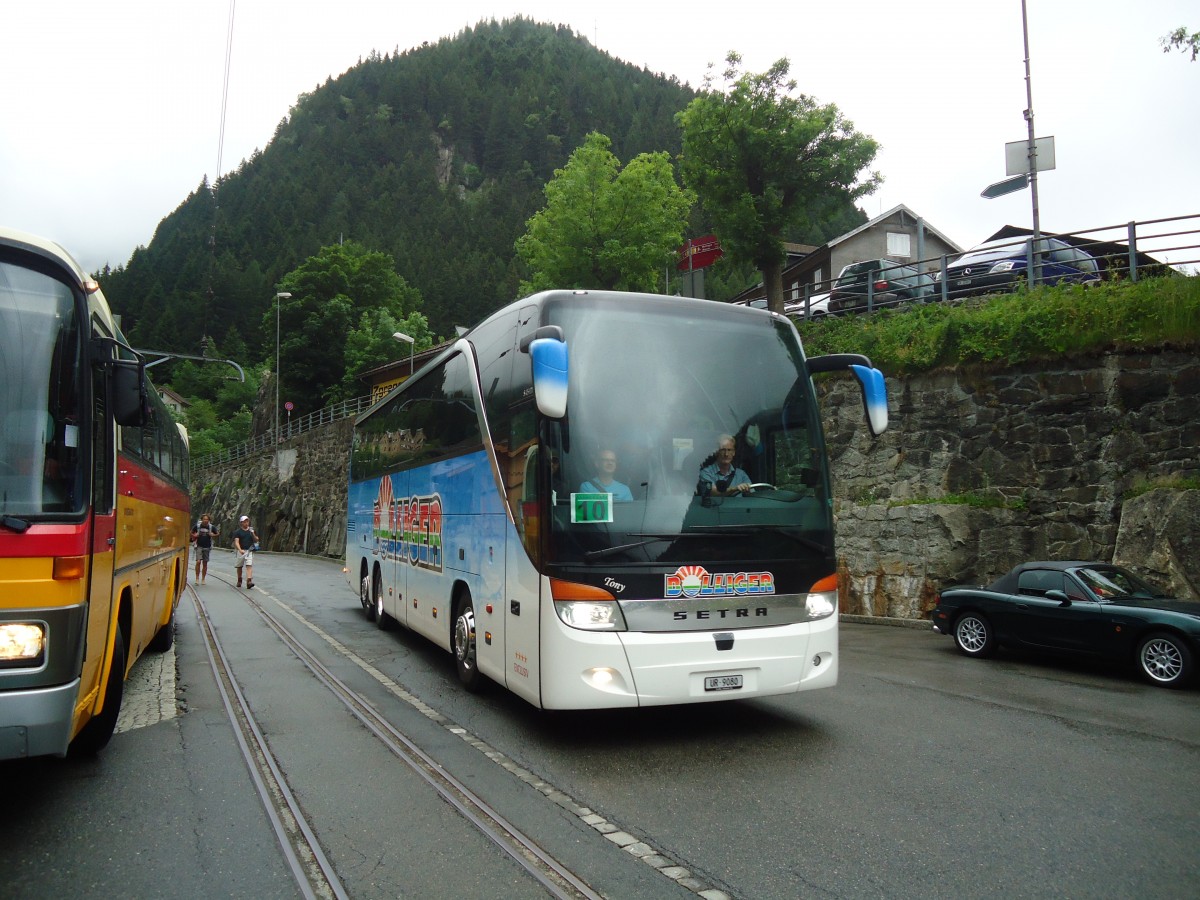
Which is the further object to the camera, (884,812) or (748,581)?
(748,581)

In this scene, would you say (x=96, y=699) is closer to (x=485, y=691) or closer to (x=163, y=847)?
(x=163, y=847)

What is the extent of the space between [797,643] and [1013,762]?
1632 mm

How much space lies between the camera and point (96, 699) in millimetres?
5250

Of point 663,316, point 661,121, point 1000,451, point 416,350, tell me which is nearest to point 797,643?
point 663,316

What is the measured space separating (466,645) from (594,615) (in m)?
2.71

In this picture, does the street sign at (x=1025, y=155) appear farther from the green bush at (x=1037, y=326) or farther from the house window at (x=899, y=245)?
the house window at (x=899, y=245)

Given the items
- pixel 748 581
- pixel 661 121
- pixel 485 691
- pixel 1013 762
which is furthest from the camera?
pixel 661 121

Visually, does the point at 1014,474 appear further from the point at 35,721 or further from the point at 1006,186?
the point at 35,721

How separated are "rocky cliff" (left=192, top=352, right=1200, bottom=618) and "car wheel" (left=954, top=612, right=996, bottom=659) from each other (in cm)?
300

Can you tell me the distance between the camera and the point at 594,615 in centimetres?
604

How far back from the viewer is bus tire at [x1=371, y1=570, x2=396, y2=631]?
13.2 metres

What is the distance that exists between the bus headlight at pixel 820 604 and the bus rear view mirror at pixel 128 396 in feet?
15.5

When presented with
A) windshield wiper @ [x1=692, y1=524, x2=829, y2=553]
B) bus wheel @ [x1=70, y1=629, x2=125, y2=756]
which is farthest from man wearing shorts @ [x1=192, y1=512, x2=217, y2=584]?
windshield wiper @ [x1=692, y1=524, x2=829, y2=553]

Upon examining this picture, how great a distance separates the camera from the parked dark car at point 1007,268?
17094mm
